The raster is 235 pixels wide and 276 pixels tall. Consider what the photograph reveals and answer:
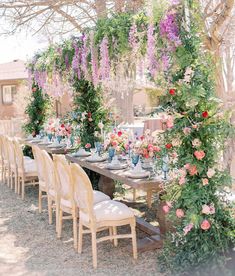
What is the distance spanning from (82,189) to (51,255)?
33.8 inches

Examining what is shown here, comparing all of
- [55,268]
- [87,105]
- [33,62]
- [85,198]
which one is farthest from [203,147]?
[33,62]

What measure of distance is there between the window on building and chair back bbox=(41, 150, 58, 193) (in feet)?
63.2

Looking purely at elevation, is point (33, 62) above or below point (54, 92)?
above

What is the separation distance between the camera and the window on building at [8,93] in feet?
79.7

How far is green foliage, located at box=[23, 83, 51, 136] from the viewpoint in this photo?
10.2 m

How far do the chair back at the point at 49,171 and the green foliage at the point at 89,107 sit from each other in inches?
68.7

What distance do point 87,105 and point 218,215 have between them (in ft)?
13.1

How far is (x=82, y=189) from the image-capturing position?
14.2 ft

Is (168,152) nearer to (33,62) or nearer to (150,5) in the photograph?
(150,5)

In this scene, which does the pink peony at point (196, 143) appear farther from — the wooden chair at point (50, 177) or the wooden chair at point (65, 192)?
the wooden chair at point (50, 177)

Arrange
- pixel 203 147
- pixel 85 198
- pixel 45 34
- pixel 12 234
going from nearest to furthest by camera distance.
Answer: pixel 203 147
pixel 85 198
pixel 12 234
pixel 45 34

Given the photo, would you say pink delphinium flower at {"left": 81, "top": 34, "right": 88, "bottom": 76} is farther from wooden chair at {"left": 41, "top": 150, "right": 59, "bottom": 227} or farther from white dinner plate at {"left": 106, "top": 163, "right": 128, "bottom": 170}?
white dinner plate at {"left": 106, "top": 163, "right": 128, "bottom": 170}

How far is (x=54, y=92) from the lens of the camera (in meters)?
8.70

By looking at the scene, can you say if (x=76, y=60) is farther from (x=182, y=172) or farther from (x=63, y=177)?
(x=182, y=172)
